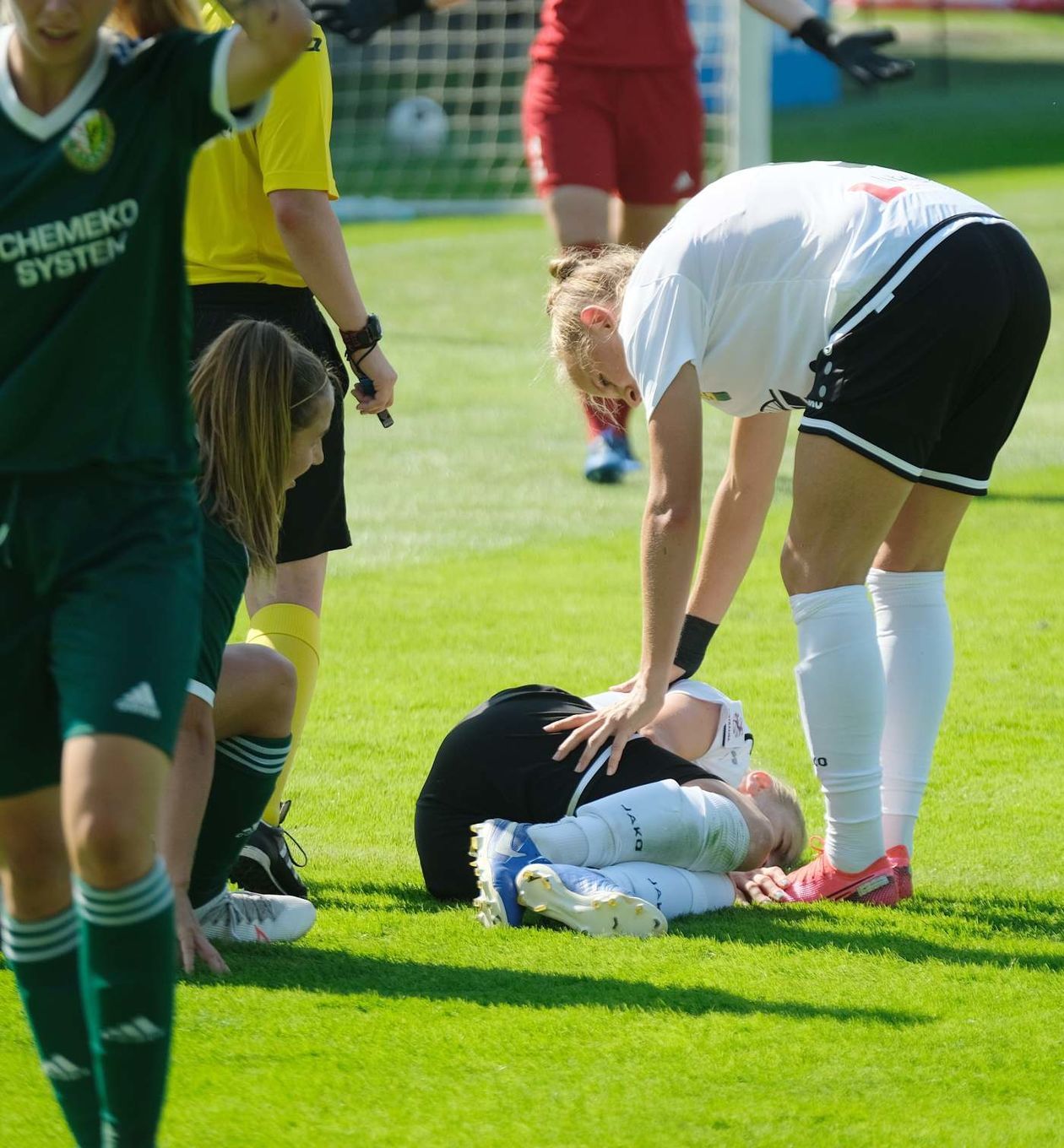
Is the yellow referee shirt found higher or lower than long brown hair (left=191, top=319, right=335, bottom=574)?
higher

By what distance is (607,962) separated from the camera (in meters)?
3.39

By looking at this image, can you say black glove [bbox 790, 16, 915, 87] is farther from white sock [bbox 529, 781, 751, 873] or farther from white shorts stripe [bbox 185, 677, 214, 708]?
white shorts stripe [bbox 185, 677, 214, 708]

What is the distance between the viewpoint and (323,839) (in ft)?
14.1

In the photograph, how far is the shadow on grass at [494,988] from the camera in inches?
124

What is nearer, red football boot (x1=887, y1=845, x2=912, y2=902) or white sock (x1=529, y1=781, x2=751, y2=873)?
white sock (x1=529, y1=781, x2=751, y2=873)

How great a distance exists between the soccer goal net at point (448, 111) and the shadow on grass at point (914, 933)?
1147cm

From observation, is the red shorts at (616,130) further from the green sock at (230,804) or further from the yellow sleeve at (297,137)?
the green sock at (230,804)

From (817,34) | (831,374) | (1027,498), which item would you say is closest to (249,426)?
(831,374)

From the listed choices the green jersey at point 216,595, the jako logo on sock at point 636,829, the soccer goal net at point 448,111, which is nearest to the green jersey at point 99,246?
the green jersey at point 216,595

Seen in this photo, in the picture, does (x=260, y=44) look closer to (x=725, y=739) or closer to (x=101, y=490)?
(x=101, y=490)

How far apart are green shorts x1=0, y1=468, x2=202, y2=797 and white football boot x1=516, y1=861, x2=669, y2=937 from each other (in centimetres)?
130

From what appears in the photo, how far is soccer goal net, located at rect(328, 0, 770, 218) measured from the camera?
1798 cm

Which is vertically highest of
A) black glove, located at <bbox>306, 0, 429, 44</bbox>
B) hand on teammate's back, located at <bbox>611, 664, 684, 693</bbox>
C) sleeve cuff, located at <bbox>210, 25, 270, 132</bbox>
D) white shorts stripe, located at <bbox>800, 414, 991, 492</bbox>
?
sleeve cuff, located at <bbox>210, 25, 270, 132</bbox>

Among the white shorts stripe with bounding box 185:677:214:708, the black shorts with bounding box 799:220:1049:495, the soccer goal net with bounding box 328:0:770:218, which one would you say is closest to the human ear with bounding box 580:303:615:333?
the black shorts with bounding box 799:220:1049:495
